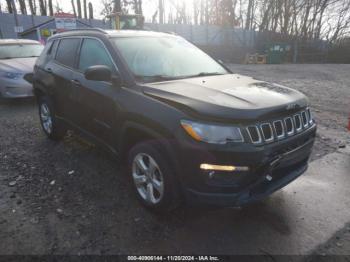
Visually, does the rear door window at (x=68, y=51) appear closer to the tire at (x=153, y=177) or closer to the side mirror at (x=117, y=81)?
the side mirror at (x=117, y=81)

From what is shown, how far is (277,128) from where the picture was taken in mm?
2467

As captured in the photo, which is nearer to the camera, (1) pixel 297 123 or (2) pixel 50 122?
(1) pixel 297 123

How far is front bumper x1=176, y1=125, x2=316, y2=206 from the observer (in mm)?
2258

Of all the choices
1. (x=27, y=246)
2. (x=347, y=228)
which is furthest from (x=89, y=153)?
(x=347, y=228)

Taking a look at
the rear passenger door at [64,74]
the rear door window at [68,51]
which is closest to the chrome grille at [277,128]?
the rear passenger door at [64,74]

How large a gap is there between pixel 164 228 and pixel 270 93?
1.65 metres

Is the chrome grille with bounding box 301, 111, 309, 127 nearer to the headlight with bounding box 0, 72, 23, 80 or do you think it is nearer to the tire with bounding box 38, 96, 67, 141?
the tire with bounding box 38, 96, 67, 141

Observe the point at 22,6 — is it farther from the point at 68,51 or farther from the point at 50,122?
the point at 68,51

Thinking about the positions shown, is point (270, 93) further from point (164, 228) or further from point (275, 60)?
point (275, 60)

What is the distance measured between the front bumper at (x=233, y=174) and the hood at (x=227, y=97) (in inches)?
11.0

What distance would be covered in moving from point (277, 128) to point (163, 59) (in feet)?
5.25

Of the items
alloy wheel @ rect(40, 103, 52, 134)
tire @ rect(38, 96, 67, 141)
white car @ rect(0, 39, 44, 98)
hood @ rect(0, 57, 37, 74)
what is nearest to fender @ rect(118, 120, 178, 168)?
tire @ rect(38, 96, 67, 141)

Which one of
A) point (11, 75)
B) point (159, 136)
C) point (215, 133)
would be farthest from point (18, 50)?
point (215, 133)

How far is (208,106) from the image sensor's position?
236 cm
